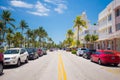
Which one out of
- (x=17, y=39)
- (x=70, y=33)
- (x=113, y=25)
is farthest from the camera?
(x=70, y=33)

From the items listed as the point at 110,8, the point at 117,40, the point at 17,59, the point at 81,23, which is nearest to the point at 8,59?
the point at 17,59

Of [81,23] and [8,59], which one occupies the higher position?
[81,23]

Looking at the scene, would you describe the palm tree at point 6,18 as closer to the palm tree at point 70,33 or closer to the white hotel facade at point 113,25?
the white hotel facade at point 113,25

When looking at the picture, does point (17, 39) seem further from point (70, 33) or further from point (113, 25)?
point (113, 25)

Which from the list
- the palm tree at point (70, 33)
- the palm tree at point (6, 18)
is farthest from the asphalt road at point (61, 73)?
the palm tree at point (70, 33)

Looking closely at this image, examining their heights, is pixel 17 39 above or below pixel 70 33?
below

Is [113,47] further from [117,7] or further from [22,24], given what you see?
[22,24]

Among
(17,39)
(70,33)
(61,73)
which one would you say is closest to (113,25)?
(61,73)

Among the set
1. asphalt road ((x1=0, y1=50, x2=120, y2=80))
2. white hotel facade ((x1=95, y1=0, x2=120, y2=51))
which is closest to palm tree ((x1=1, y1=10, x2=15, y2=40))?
white hotel facade ((x1=95, y1=0, x2=120, y2=51))

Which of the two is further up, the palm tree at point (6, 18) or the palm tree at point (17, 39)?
the palm tree at point (6, 18)

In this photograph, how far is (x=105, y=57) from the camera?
19672 mm

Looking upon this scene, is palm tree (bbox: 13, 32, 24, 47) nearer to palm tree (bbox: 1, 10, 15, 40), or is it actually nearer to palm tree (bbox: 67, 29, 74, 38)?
palm tree (bbox: 1, 10, 15, 40)

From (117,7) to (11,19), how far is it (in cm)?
3966

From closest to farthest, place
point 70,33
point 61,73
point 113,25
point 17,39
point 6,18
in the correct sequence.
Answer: point 61,73, point 113,25, point 6,18, point 17,39, point 70,33
